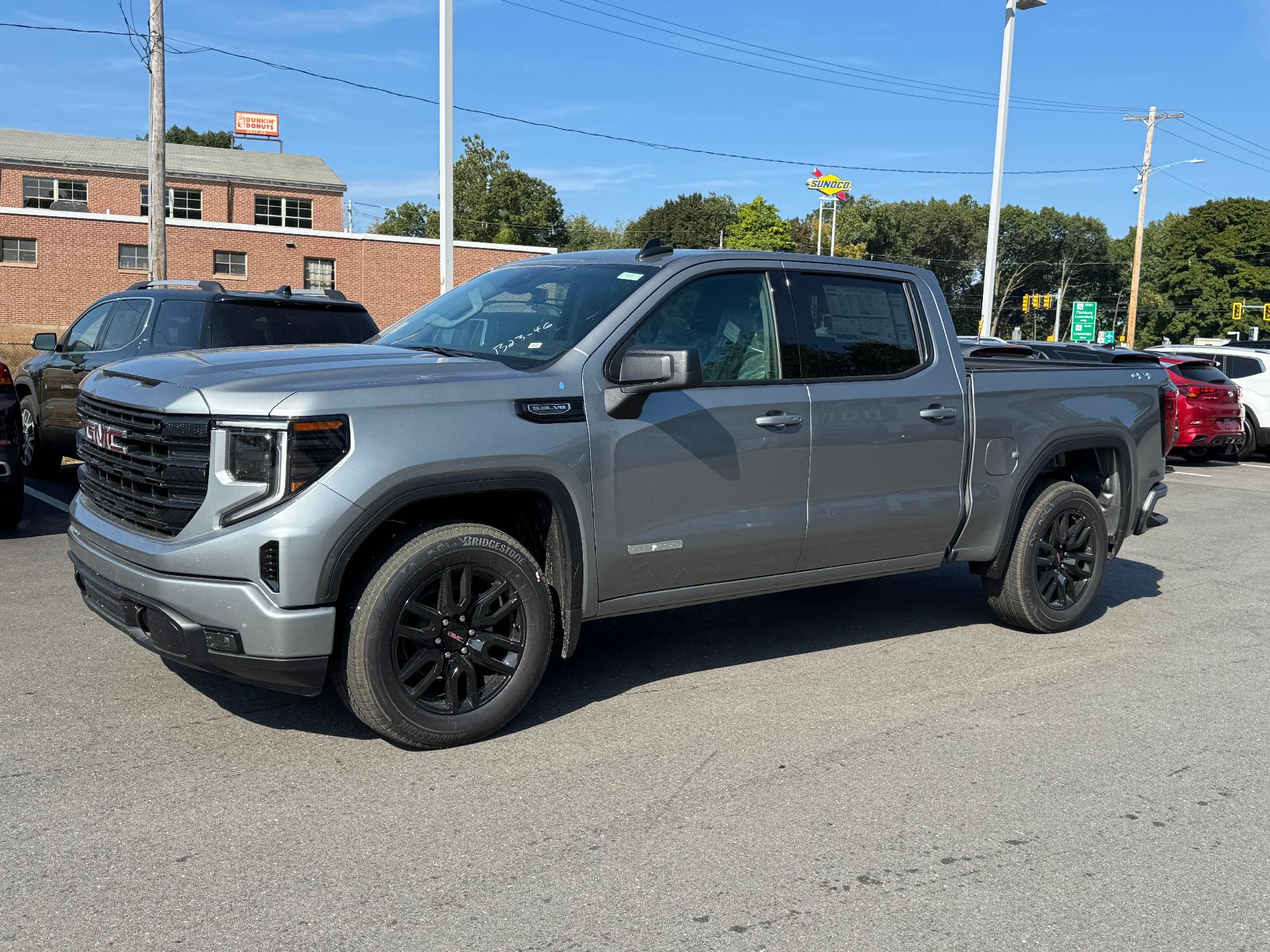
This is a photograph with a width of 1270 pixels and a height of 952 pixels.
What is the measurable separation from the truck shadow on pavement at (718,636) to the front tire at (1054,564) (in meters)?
0.22

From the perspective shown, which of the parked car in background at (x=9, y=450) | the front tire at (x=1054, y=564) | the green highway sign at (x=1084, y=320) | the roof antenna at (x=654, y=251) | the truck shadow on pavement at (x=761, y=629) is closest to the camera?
the roof antenna at (x=654, y=251)

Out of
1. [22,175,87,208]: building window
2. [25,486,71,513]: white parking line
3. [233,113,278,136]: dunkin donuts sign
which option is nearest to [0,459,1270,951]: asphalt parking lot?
[25,486,71,513]: white parking line

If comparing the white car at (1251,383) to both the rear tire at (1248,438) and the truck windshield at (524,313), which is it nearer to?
the rear tire at (1248,438)

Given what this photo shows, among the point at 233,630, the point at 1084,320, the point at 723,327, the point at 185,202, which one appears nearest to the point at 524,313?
the point at 723,327

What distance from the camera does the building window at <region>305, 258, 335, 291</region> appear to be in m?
45.5

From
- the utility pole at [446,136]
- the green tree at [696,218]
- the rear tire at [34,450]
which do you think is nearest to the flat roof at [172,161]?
the green tree at [696,218]

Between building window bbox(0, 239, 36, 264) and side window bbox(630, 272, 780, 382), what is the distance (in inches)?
1708

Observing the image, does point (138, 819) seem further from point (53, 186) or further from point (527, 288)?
point (53, 186)

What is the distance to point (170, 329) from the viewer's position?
9.00 m

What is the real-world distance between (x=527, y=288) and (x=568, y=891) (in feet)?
9.48

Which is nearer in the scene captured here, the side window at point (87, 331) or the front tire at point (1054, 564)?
the front tire at point (1054, 564)

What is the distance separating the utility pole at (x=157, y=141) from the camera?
18812 mm

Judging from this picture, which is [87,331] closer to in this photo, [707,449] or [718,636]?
[718,636]

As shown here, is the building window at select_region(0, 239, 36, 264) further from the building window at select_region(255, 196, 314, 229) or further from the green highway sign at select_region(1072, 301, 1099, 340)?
the green highway sign at select_region(1072, 301, 1099, 340)
